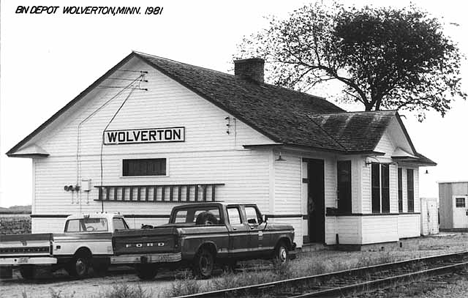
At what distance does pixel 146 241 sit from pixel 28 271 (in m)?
3.63

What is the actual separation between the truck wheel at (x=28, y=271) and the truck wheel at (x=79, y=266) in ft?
2.74

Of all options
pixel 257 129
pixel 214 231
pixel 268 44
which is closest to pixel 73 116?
pixel 257 129

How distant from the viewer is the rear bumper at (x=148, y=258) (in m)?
17.0

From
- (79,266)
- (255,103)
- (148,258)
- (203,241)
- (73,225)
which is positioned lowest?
(79,266)

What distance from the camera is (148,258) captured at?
17234 millimetres

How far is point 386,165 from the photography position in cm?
2966

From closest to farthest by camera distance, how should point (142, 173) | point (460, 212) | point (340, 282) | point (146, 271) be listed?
point (340, 282), point (146, 271), point (142, 173), point (460, 212)

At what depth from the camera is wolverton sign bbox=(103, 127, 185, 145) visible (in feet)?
83.9

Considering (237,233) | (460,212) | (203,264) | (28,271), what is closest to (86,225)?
(28,271)

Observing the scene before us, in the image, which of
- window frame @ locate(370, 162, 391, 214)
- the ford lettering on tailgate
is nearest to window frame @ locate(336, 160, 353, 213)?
window frame @ locate(370, 162, 391, 214)

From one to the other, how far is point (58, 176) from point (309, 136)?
852 cm

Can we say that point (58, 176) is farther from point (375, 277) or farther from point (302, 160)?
point (375, 277)

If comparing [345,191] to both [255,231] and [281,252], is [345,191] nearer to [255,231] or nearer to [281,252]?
[281,252]

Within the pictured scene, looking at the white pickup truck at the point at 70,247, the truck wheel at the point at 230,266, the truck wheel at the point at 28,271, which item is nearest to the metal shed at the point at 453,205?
the truck wheel at the point at 230,266
